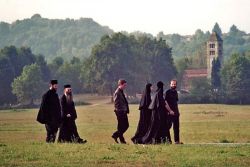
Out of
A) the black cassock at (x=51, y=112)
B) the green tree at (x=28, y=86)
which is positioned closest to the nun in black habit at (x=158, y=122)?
the black cassock at (x=51, y=112)

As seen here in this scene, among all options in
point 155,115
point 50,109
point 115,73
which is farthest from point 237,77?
point 50,109

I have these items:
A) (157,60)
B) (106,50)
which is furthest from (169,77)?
(106,50)

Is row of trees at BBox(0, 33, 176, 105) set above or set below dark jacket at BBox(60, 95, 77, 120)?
above

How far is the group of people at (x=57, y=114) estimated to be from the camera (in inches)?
908

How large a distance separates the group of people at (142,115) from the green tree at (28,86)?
85663 mm

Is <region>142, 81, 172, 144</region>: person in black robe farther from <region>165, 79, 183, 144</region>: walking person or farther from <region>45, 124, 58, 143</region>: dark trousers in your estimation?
<region>45, 124, 58, 143</region>: dark trousers

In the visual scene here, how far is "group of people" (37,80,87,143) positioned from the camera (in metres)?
23.1

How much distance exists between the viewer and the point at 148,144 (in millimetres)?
22578

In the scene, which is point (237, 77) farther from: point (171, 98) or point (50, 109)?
point (50, 109)

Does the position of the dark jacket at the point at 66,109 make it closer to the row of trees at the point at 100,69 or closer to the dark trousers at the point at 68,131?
the dark trousers at the point at 68,131

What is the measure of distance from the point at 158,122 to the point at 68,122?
2.89 m

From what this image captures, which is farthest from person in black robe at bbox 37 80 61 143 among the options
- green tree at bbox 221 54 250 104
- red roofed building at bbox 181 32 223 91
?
red roofed building at bbox 181 32 223 91

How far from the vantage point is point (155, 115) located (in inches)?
902

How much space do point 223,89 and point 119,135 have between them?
10664 cm
